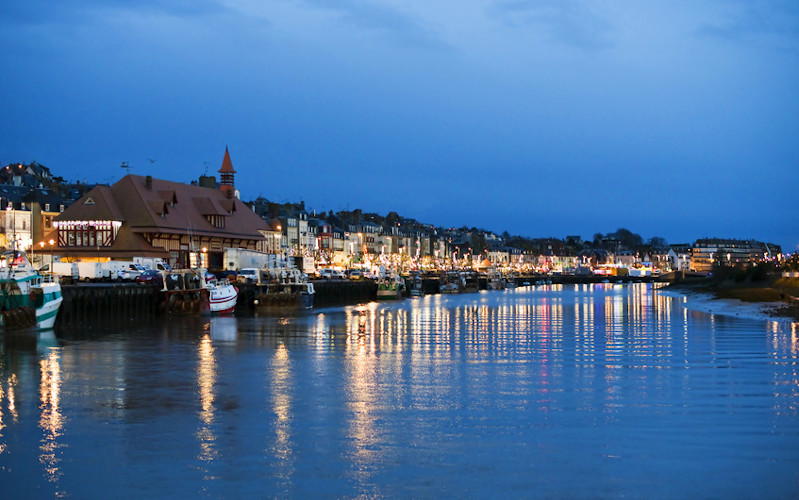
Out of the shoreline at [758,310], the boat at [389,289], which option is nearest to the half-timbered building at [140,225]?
the boat at [389,289]

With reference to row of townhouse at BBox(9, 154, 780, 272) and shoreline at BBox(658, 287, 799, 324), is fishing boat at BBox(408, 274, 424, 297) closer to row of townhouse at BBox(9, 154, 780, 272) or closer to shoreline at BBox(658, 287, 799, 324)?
row of townhouse at BBox(9, 154, 780, 272)

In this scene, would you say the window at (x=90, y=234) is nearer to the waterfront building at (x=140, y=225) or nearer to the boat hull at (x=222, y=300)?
the waterfront building at (x=140, y=225)

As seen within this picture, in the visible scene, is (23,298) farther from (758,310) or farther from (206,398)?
(758,310)

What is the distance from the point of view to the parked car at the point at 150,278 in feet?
207

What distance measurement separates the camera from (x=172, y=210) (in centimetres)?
8531

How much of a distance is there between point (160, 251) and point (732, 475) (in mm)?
71794

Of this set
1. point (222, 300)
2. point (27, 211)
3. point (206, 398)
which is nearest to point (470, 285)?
point (27, 211)

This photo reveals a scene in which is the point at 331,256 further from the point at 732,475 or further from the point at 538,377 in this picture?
the point at 732,475

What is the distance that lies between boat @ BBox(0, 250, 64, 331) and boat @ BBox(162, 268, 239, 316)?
15744mm

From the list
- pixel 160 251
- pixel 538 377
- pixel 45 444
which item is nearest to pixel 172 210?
pixel 160 251

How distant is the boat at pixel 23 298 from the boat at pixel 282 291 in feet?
89.5

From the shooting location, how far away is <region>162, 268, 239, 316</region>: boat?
60.4m

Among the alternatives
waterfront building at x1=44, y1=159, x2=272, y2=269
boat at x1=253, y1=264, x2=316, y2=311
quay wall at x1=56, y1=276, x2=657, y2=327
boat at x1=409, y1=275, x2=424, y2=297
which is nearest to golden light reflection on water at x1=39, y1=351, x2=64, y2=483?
quay wall at x1=56, y1=276, x2=657, y2=327

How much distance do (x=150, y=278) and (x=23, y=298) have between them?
76.7 ft
